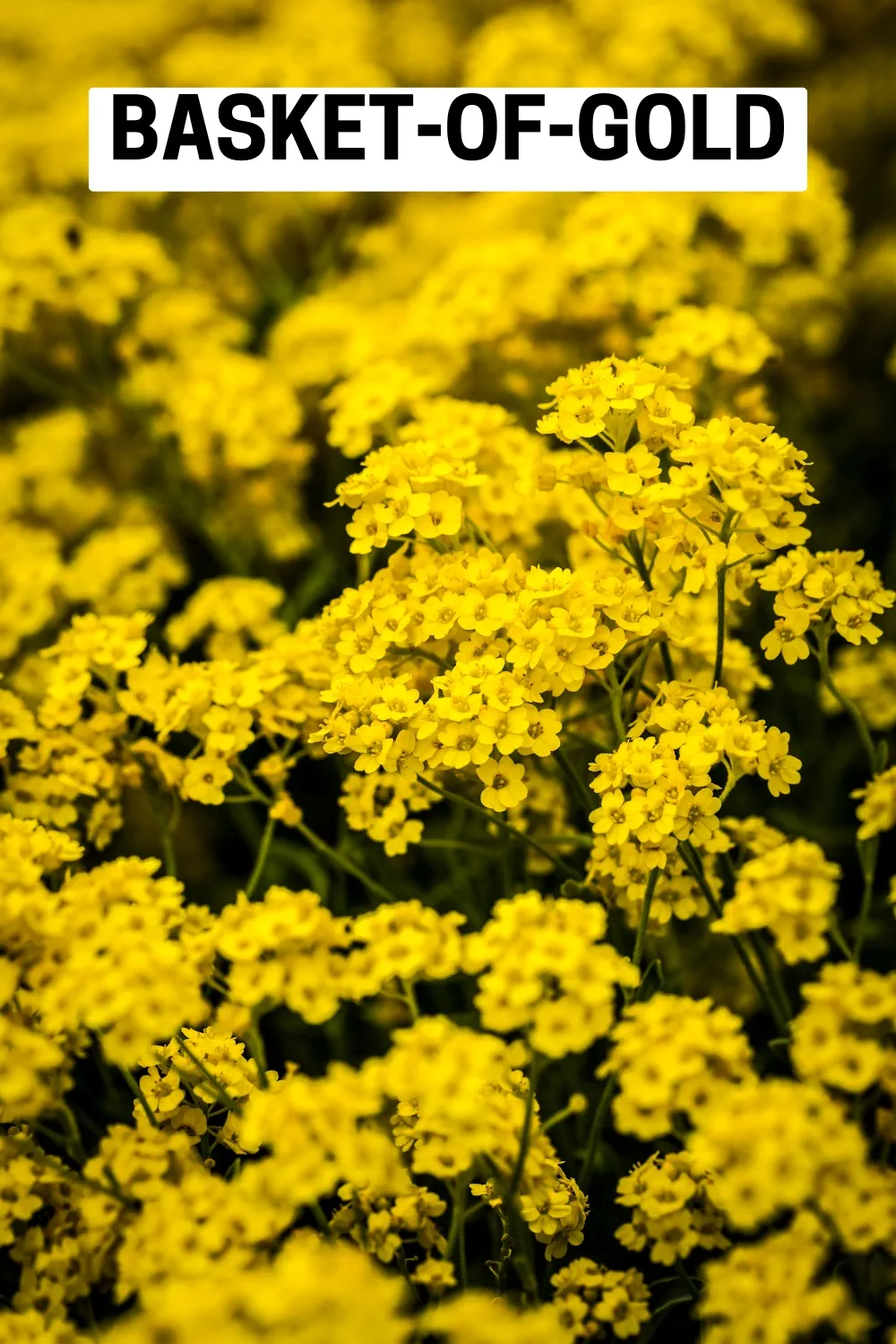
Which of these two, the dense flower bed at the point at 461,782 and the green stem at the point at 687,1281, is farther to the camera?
the green stem at the point at 687,1281

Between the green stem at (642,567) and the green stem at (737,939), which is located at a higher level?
the green stem at (642,567)

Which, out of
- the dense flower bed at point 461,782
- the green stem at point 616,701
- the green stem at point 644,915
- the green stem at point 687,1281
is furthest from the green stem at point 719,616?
the green stem at point 687,1281

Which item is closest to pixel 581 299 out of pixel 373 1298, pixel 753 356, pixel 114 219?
pixel 753 356

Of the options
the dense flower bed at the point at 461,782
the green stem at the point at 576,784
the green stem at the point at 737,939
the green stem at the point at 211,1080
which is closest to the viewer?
the dense flower bed at the point at 461,782

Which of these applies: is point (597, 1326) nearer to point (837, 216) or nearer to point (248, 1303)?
point (248, 1303)

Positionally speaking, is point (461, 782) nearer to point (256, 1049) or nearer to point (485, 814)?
point (485, 814)

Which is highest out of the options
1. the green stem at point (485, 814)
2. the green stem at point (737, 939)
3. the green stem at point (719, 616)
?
the green stem at point (719, 616)

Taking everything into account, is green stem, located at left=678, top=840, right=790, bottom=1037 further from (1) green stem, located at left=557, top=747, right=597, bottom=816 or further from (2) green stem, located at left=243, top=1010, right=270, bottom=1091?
(2) green stem, located at left=243, top=1010, right=270, bottom=1091

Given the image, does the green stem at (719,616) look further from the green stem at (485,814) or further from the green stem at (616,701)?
the green stem at (485,814)

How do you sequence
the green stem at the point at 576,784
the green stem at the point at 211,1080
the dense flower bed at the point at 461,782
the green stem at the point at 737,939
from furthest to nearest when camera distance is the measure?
the green stem at the point at 576,784 → the green stem at the point at 737,939 → the green stem at the point at 211,1080 → the dense flower bed at the point at 461,782

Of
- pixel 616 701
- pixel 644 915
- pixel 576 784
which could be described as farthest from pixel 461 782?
pixel 644 915

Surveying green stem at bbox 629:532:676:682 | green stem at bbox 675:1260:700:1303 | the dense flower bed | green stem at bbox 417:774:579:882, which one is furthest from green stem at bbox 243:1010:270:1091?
green stem at bbox 629:532:676:682
